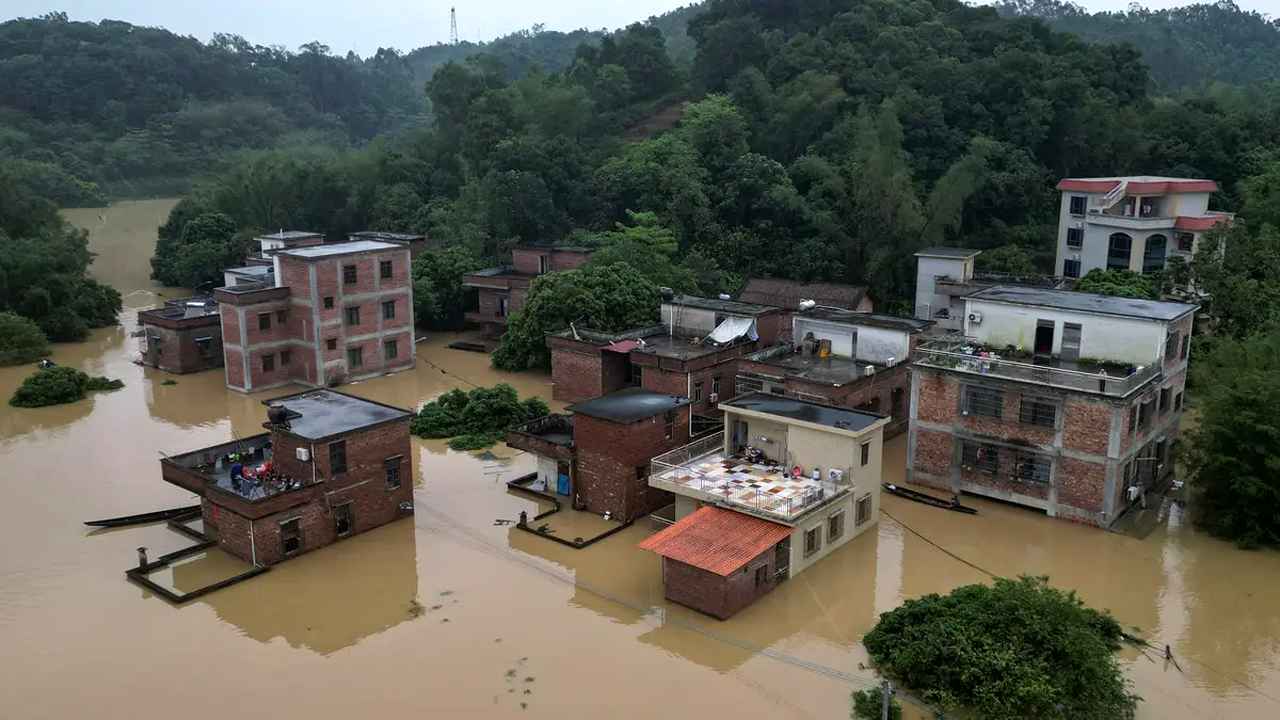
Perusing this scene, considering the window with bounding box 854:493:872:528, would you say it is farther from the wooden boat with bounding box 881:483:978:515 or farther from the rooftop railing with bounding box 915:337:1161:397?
the rooftop railing with bounding box 915:337:1161:397

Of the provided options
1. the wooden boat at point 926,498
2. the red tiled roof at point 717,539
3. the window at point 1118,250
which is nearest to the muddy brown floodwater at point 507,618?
the wooden boat at point 926,498

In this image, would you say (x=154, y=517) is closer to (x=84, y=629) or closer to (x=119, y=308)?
(x=84, y=629)

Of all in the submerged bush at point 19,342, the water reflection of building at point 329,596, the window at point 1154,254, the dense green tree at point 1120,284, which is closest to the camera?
the water reflection of building at point 329,596

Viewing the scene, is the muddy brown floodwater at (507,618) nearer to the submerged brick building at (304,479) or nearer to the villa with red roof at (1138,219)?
the submerged brick building at (304,479)

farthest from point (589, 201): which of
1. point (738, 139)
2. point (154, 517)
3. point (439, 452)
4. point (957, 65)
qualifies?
point (154, 517)

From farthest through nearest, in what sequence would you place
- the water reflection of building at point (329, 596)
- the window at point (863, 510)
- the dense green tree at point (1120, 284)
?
Answer: 1. the dense green tree at point (1120, 284)
2. the window at point (863, 510)
3. the water reflection of building at point (329, 596)

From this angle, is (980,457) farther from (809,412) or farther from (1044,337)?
(809,412)

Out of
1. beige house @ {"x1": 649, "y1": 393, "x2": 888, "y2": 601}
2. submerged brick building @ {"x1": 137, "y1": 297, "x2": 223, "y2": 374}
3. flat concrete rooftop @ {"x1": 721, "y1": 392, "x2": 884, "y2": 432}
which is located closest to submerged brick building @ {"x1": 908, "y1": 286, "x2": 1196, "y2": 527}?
flat concrete rooftop @ {"x1": 721, "y1": 392, "x2": 884, "y2": 432}

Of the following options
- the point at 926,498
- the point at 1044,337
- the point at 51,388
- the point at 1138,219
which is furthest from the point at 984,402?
the point at 51,388
